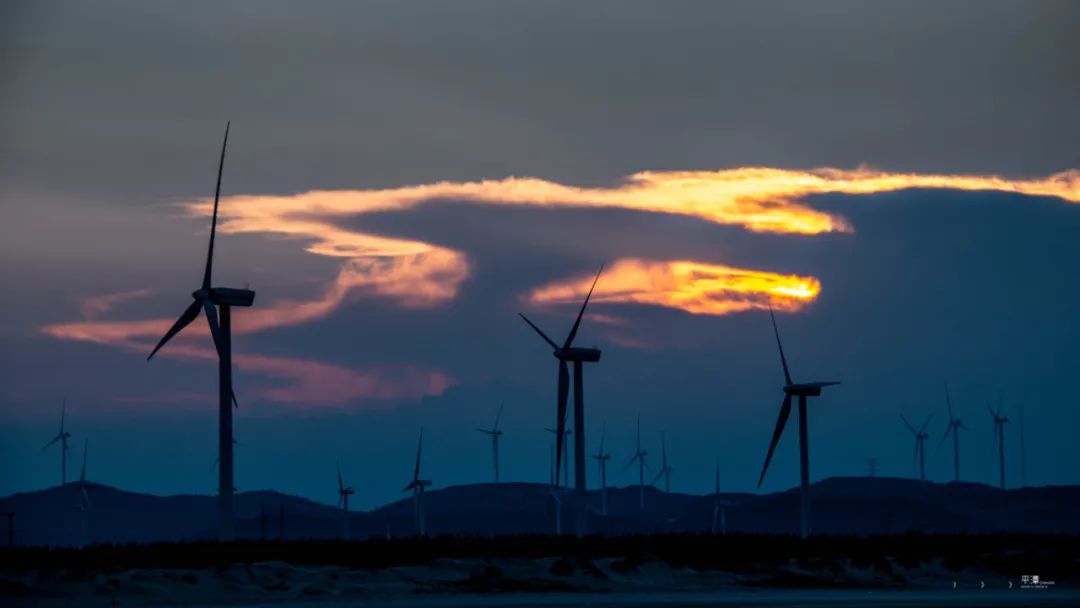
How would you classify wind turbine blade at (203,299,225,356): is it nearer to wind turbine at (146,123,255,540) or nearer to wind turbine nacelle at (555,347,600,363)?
wind turbine at (146,123,255,540)

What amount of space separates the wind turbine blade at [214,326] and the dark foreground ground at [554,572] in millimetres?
13480

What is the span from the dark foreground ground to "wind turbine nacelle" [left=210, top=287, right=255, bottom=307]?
16.5m

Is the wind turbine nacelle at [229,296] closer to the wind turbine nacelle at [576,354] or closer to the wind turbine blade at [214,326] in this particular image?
the wind turbine blade at [214,326]

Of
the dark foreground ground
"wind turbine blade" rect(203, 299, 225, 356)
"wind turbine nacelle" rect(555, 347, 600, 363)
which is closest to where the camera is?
the dark foreground ground

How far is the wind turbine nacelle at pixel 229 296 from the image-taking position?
9269 centimetres

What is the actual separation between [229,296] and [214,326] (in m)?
2.16

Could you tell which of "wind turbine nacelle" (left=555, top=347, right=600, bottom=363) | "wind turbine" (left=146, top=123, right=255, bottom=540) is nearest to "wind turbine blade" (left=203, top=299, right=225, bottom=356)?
"wind turbine" (left=146, top=123, right=255, bottom=540)

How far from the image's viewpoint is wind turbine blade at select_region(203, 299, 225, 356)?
3576 inches

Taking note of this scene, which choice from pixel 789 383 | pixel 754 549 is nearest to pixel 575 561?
pixel 754 549

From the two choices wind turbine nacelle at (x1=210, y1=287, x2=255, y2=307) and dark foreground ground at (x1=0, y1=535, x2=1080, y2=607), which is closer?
dark foreground ground at (x1=0, y1=535, x2=1080, y2=607)

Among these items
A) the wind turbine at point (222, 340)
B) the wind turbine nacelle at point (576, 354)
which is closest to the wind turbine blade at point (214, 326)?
the wind turbine at point (222, 340)

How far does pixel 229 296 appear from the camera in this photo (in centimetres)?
9306

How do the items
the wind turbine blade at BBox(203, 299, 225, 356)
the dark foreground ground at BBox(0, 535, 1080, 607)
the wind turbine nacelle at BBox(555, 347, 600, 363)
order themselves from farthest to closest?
the wind turbine nacelle at BBox(555, 347, 600, 363) < the wind turbine blade at BBox(203, 299, 225, 356) < the dark foreground ground at BBox(0, 535, 1080, 607)

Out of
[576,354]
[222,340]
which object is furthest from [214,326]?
[576,354]
